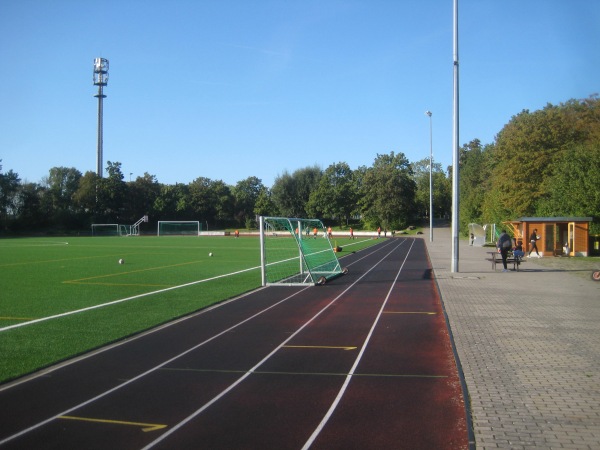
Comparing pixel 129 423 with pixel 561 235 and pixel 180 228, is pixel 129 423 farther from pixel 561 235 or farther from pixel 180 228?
pixel 180 228

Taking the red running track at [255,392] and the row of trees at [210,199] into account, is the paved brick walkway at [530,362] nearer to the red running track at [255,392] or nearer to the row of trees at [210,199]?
the red running track at [255,392]

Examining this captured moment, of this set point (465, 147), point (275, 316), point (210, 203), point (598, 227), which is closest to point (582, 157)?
point (598, 227)

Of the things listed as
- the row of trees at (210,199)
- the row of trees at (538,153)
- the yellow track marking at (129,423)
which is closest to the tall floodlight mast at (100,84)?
the row of trees at (210,199)

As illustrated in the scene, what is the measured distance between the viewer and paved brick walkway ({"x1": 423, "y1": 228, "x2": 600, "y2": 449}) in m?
4.97

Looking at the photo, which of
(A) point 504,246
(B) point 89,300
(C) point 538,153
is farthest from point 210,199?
(B) point 89,300

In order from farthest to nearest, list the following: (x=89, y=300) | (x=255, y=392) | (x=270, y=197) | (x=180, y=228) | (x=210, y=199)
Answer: (x=210, y=199) < (x=180, y=228) < (x=270, y=197) < (x=89, y=300) < (x=255, y=392)

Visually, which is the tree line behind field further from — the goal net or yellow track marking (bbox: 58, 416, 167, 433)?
yellow track marking (bbox: 58, 416, 167, 433)

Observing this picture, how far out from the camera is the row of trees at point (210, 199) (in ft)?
263

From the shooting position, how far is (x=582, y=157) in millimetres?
34281

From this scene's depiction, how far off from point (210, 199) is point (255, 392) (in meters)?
89.8

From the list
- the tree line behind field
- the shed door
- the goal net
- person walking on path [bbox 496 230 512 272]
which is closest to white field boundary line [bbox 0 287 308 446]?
person walking on path [bbox 496 230 512 272]

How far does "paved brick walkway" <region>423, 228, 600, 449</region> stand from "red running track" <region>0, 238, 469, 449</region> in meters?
0.36

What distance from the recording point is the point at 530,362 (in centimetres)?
738

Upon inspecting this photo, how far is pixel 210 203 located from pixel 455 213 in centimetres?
7754
